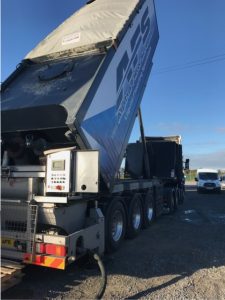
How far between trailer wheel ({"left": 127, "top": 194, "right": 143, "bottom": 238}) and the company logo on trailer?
7.24 feet

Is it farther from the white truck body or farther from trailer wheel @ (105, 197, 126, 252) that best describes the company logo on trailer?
the white truck body

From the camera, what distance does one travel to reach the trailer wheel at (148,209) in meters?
9.70

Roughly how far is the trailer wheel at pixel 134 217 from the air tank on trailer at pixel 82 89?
69.4 inches

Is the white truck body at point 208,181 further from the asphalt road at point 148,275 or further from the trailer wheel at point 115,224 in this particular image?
the trailer wheel at point 115,224

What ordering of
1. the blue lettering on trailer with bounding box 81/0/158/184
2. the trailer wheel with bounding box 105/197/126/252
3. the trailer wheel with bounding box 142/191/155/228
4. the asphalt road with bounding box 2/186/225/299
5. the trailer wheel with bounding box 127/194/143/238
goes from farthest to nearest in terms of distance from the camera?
1. the trailer wheel with bounding box 142/191/155/228
2. the trailer wheel with bounding box 127/194/143/238
3. the trailer wheel with bounding box 105/197/126/252
4. the blue lettering on trailer with bounding box 81/0/158/184
5. the asphalt road with bounding box 2/186/225/299

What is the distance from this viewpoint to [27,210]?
5.39 metres

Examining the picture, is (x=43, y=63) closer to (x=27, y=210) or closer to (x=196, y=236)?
Result: (x=27, y=210)

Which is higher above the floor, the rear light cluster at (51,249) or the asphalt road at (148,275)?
the rear light cluster at (51,249)

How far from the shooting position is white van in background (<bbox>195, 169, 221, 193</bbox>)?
93.1ft

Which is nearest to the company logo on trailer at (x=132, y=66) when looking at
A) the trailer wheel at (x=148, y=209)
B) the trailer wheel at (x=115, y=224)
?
the trailer wheel at (x=115, y=224)

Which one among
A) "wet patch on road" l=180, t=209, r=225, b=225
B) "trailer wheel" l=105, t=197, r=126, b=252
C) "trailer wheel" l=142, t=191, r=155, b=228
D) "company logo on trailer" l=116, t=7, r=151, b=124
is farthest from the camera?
"wet patch on road" l=180, t=209, r=225, b=225

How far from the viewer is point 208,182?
28.5 metres

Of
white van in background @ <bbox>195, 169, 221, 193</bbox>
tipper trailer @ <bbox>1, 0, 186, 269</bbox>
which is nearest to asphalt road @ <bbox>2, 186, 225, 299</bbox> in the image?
tipper trailer @ <bbox>1, 0, 186, 269</bbox>

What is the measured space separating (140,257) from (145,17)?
19.2ft
